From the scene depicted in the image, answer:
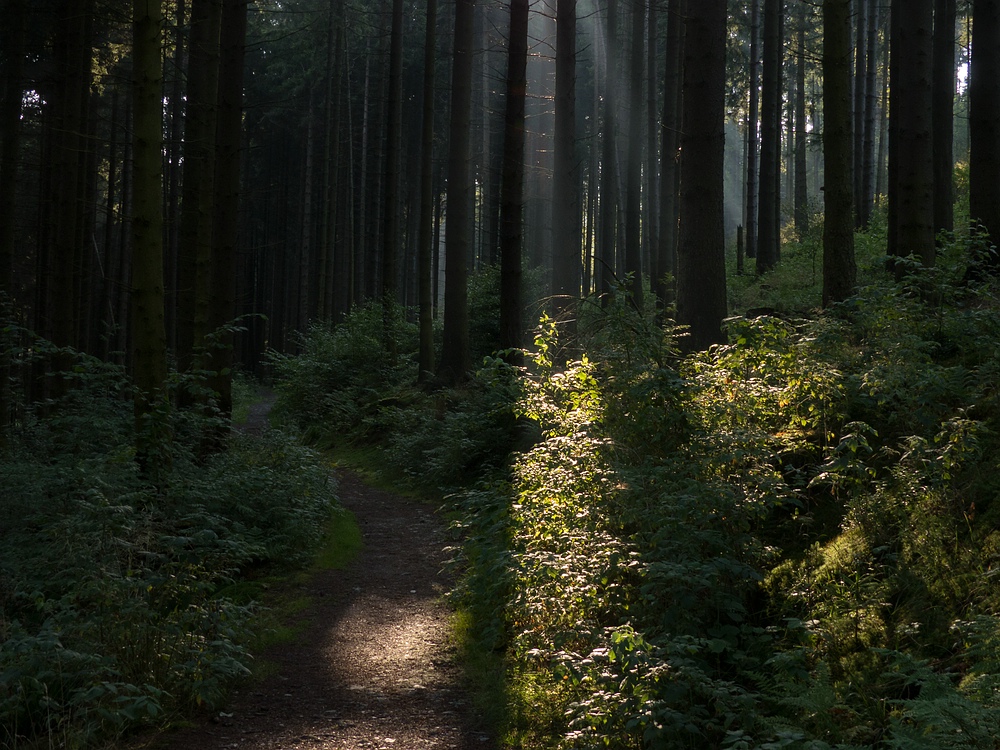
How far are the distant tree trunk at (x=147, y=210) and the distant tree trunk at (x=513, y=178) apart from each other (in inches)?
233

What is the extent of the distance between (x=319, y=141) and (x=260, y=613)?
32449mm

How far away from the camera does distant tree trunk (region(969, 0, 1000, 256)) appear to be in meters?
10.5

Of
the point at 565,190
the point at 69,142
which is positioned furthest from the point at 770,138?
the point at 69,142

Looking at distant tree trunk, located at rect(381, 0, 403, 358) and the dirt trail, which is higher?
distant tree trunk, located at rect(381, 0, 403, 358)

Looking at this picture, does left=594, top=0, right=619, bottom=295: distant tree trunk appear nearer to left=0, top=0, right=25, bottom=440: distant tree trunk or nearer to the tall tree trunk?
the tall tree trunk

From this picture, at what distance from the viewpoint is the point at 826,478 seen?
566cm

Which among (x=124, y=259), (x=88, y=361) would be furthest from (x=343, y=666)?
(x=124, y=259)

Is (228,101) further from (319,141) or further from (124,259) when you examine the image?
(319,141)

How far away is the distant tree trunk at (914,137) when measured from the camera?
977 cm

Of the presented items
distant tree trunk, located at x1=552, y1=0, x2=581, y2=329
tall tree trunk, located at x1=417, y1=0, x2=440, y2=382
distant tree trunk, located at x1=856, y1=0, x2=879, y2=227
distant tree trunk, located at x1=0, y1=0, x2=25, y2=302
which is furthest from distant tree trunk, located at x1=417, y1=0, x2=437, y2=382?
distant tree trunk, located at x1=856, y1=0, x2=879, y2=227

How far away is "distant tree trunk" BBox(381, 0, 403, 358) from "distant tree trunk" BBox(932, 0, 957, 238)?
1208 centimetres

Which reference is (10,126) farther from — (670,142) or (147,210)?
(670,142)

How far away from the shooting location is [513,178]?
12977 mm

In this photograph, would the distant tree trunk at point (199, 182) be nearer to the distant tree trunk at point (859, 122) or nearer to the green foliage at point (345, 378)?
the green foliage at point (345, 378)
